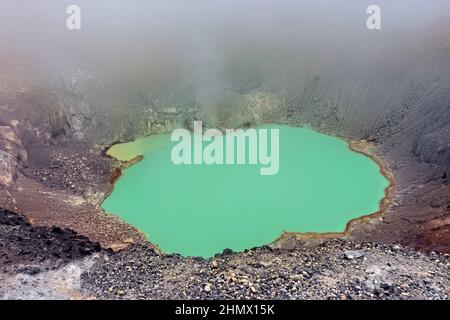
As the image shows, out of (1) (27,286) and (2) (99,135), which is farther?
(2) (99,135)

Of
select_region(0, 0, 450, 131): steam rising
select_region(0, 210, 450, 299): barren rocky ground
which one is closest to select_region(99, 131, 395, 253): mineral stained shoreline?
select_region(0, 210, 450, 299): barren rocky ground

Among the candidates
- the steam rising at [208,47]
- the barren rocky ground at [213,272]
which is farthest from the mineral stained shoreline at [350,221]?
the steam rising at [208,47]

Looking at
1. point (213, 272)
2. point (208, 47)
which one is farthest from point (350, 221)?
point (208, 47)

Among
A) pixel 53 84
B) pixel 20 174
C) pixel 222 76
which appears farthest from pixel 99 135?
pixel 222 76

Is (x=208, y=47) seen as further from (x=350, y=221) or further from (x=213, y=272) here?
(x=213, y=272)

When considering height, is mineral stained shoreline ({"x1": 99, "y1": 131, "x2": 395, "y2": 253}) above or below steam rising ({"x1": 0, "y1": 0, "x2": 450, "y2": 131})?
below

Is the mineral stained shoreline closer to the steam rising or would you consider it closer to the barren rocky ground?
the barren rocky ground

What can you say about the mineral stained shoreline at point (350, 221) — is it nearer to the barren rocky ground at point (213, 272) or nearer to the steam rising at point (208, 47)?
the barren rocky ground at point (213, 272)

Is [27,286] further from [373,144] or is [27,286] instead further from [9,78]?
[373,144]

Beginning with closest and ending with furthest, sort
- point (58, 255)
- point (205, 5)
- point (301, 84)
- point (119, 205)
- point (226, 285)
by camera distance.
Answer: point (226, 285), point (58, 255), point (119, 205), point (301, 84), point (205, 5)

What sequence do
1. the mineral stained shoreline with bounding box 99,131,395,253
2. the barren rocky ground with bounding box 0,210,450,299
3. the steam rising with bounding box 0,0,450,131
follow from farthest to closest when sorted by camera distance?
the steam rising with bounding box 0,0,450,131 → the mineral stained shoreline with bounding box 99,131,395,253 → the barren rocky ground with bounding box 0,210,450,299

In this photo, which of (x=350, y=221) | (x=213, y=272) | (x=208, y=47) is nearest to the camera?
(x=213, y=272)
